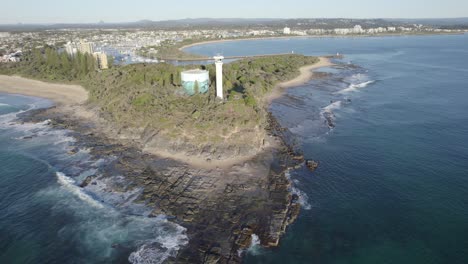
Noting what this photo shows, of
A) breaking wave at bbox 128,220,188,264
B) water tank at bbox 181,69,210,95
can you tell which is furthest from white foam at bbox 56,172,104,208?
water tank at bbox 181,69,210,95

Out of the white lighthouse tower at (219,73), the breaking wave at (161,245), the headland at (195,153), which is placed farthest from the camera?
the white lighthouse tower at (219,73)

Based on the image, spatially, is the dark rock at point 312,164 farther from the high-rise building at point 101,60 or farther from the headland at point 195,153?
the high-rise building at point 101,60

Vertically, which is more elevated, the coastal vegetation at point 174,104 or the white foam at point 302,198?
the coastal vegetation at point 174,104

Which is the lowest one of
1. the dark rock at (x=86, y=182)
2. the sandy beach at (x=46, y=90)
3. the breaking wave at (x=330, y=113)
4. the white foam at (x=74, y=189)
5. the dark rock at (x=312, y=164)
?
the white foam at (x=74, y=189)

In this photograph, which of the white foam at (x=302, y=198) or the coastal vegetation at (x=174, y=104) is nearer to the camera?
the white foam at (x=302, y=198)

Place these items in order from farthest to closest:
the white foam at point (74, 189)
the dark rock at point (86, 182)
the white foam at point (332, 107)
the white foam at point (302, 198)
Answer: the white foam at point (332, 107)
the dark rock at point (86, 182)
the white foam at point (74, 189)
the white foam at point (302, 198)

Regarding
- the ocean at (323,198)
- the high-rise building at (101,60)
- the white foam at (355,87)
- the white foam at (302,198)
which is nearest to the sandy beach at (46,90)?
the high-rise building at (101,60)

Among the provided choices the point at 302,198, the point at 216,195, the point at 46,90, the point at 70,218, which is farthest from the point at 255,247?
the point at 46,90

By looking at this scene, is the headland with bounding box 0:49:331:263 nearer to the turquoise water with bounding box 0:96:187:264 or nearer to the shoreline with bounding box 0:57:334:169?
the shoreline with bounding box 0:57:334:169

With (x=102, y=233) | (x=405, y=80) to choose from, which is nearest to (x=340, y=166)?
(x=102, y=233)
